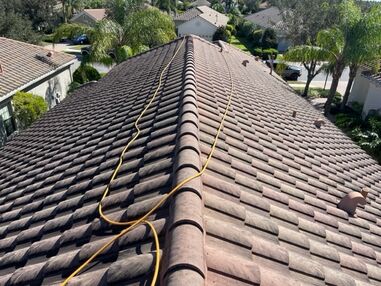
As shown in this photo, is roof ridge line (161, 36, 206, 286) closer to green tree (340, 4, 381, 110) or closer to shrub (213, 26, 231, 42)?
green tree (340, 4, 381, 110)

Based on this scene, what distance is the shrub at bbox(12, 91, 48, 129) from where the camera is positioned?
49.7ft

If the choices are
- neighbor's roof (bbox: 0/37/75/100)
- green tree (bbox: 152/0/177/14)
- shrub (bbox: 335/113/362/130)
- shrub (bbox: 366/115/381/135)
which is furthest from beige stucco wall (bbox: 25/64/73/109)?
green tree (bbox: 152/0/177/14)

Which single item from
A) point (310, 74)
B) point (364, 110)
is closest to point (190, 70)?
point (364, 110)

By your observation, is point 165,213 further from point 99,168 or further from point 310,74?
point 310,74

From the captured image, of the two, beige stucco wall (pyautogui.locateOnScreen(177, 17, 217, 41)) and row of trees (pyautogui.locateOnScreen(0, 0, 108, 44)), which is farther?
beige stucco wall (pyautogui.locateOnScreen(177, 17, 217, 41))

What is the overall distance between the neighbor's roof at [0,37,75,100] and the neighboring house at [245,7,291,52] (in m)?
32.8

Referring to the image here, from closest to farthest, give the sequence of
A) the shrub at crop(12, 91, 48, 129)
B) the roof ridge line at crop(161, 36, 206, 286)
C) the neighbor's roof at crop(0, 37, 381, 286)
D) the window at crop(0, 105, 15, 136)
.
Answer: the roof ridge line at crop(161, 36, 206, 286) < the neighbor's roof at crop(0, 37, 381, 286) < the shrub at crop(12, 91, 48, 129) < the window at crop(0, 105, 15, 136)

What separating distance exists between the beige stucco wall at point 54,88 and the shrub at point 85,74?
0.78m

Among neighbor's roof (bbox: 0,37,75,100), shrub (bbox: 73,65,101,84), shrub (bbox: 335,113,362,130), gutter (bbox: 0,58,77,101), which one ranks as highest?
neighbor's roof (bbox: 0,37,75,100)

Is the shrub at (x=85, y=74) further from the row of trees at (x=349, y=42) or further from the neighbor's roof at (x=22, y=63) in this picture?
the row of trees at (x=349, y=42)

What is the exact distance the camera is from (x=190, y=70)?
7.28 m

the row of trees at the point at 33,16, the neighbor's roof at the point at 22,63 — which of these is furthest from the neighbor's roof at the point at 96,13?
the neighbor's roof at the point at 22,63

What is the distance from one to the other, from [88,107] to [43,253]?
18.8 feet

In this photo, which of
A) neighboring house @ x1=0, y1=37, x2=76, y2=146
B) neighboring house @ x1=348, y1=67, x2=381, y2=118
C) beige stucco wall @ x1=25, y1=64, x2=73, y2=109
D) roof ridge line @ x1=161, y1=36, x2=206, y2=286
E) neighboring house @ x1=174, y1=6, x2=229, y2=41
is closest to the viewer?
roof ridge line @ x1=161, y1=36, x2=206, y2=286
